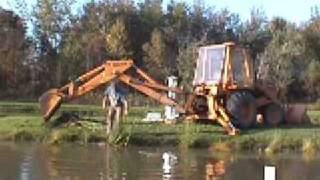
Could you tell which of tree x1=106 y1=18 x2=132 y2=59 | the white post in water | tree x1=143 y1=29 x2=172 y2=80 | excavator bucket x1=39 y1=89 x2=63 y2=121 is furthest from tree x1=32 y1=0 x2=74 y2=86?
excavator bucket x1=39 y1=89 x2=63 y2=121

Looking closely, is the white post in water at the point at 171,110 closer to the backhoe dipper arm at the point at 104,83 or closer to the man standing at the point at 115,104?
the backhoe dipper arm at the point at 104,83

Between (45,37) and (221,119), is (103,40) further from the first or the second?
(221,119)

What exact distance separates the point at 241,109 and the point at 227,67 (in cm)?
179

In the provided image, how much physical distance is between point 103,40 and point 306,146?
161 feet

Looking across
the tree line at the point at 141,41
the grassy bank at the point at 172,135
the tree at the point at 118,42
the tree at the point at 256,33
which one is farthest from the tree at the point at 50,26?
the grassy bank at the point at 172,135

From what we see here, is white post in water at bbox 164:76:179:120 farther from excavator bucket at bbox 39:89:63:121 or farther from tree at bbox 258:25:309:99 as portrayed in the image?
tree at bbox 258:25:309:99

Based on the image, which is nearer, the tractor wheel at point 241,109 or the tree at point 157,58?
the tractor wheel at point 241,109

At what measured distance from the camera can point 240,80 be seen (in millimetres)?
29203

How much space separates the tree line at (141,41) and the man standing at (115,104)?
119 feet

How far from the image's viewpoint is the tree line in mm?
66812

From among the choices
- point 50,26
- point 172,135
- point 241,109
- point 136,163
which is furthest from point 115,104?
point 50,26

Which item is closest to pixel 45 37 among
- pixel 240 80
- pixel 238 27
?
pixel 238 27

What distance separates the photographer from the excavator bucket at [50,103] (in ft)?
91.3

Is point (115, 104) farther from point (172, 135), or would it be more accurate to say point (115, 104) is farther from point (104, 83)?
point (104, 83)
